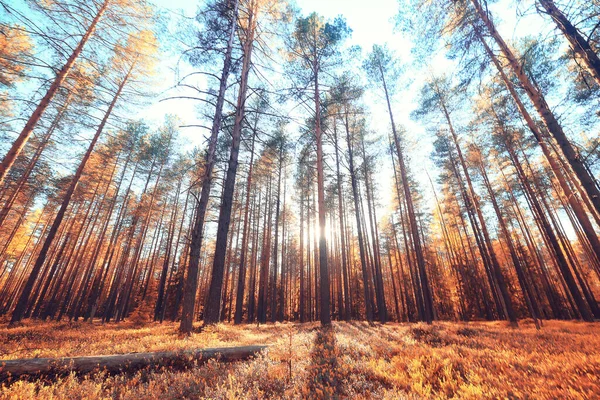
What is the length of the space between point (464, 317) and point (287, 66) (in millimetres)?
29249

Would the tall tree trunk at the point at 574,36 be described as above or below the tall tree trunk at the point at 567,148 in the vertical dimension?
above

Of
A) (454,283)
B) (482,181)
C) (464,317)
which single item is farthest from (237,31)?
(464,317)

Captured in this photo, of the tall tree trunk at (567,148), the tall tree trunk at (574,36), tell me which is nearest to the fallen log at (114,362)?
the tall tree trunk at (567,148)

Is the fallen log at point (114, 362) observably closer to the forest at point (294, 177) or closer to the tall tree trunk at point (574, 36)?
the forest at point (294, 177)

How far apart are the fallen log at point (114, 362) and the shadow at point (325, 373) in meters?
1.43

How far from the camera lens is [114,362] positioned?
3.94 metres

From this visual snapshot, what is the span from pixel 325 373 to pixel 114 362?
3.73 m

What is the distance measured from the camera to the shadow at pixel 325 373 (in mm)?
2996

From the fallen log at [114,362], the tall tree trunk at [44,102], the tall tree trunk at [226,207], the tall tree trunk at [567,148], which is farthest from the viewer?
the tall tree trunk at [226,207]

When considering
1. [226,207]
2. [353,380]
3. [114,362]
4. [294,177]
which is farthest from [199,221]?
[294,177]

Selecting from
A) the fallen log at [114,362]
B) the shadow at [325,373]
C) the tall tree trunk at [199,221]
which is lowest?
the shadow at [325,373]

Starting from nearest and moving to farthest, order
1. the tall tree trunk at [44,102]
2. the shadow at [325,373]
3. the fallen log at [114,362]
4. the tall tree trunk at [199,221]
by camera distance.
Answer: the shadow at [325,373]
the fallen log at [114,362]
the tall tree trunk at [199,221]
the tall tree trunk at [44,102]

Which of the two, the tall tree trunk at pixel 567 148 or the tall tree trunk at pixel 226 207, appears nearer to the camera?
the tall tree trunk at pixel 567 148

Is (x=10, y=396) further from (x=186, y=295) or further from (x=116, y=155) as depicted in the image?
(x=116, y=155)
